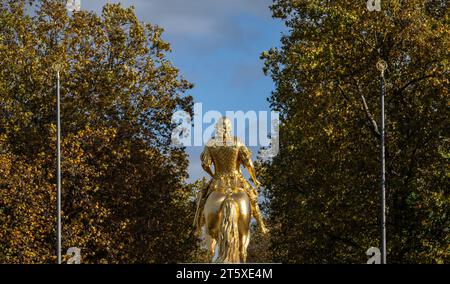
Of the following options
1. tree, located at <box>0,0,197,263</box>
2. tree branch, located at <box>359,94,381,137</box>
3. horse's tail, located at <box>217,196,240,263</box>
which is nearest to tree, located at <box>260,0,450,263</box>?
tree branch, located at <box>359,94,381,137</box>


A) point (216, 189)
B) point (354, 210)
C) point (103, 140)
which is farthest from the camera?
point (103, 140)

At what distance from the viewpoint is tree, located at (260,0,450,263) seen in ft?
124

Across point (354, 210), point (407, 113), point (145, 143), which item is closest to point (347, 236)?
point (354, 210)

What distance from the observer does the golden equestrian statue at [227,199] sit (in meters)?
28.2

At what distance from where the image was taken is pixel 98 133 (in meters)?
41.7

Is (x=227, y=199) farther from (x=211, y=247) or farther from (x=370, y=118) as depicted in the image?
(x=370, y=118)

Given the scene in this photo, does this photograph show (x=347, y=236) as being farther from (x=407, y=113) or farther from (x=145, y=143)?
(x=145, y=143)

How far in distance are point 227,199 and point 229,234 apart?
2.64ft

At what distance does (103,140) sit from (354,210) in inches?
362

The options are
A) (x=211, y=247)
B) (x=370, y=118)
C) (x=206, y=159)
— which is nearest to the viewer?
(x=211, y=247)

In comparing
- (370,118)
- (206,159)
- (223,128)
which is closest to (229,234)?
(206,159)

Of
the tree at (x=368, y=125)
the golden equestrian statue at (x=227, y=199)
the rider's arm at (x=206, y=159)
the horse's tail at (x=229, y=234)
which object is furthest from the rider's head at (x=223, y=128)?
the tree at (x=368, y=125)

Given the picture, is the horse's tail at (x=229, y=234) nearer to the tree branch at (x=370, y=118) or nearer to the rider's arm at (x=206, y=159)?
the rider's arm at (x=206, y=159)

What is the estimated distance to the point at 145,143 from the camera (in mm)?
44156
